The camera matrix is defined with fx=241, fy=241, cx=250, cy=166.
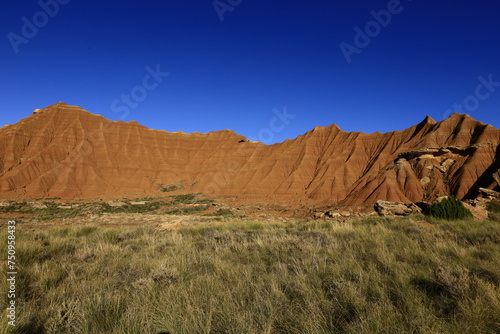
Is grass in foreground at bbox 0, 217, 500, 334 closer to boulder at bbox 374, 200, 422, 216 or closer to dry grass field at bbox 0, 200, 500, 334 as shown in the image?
dry grass field at bbox 0, 200, 500, 334

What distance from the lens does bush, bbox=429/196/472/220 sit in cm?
1192

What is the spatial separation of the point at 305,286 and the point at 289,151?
68.7m

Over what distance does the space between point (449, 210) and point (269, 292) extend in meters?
13.2

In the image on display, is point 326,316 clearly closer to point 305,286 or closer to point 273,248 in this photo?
point 305,286

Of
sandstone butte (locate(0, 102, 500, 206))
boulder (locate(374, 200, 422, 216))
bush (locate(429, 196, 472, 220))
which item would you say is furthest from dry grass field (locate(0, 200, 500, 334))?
sandstone butte (locate(0, 102, 500, 206))

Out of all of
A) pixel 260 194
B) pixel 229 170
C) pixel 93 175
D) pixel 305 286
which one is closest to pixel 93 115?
pixel 93 175

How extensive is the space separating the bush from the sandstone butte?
83.1ft

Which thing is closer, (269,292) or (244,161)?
(269,292)

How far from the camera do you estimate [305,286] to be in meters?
3.45

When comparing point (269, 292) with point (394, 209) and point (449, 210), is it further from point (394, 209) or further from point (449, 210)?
point (394, 209)

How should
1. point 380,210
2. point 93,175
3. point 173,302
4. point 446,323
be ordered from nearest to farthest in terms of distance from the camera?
point 446,323 < point 173,302 < point 380,210 < point 93,175

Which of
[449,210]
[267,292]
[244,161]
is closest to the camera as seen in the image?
[267,292]

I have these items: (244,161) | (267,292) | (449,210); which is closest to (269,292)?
(267,292)

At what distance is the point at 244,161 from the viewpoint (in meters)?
75.5
